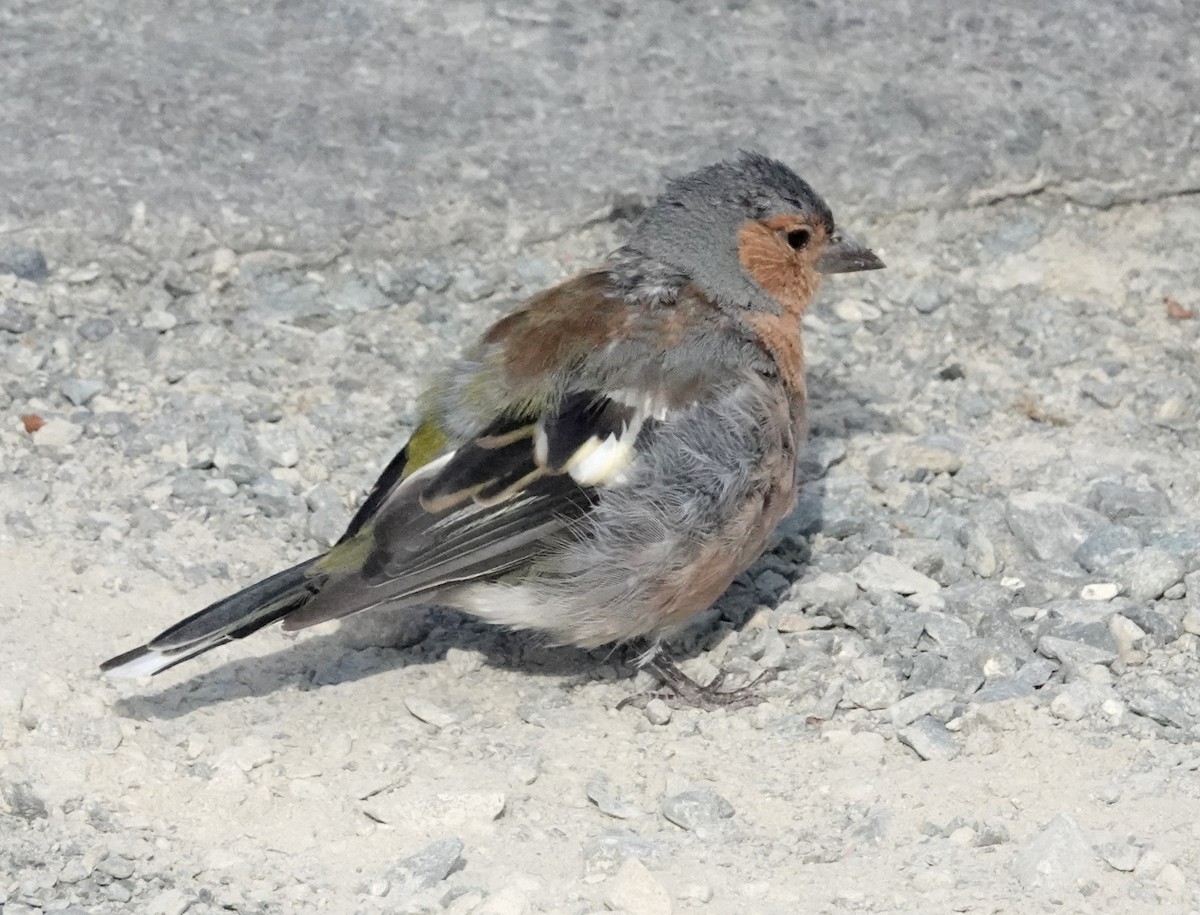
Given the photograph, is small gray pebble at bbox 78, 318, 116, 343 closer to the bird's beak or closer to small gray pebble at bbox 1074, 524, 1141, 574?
the bird's beak

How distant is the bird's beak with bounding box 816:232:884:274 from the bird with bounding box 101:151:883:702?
471 millimetres

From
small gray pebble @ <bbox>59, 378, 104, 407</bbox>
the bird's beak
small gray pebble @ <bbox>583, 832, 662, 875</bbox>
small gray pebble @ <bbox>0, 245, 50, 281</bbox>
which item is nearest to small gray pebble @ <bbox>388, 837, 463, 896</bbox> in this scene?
small gray pebble @ <bbox>583, 832, 662, 875</bbox>

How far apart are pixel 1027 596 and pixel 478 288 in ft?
8.17

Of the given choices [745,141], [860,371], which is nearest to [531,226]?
[745,141]

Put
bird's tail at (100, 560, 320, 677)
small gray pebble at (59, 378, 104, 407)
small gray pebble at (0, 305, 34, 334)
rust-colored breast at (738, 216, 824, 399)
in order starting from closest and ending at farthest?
bird's tail at (100, 560, 320, 677) < rust-colored breast at (738, 216, 824, 399) < small gray pebble at (59, 378, 104, 407) < small gray pebble at (0, 305, 34, 334)

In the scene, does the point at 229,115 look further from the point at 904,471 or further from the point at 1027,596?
the point at 1027,596

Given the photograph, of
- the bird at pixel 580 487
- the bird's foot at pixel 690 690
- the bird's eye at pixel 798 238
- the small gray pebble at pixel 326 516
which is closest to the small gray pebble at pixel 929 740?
the bird's foot at pixel 690 690

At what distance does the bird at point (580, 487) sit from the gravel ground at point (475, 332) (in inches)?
12.7

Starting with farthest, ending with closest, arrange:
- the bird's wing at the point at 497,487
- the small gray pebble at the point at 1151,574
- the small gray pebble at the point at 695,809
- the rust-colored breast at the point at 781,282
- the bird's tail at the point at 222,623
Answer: the rust-colored breast at the point at 781,282
the small gray pebble at the point at 1151,574
the bird's wing at the point at 497,487
the bird's tail at the point at 222,623
the small gray pebble at the point at 695,809

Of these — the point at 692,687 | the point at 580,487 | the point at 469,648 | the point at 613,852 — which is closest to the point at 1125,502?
the point at 692,687

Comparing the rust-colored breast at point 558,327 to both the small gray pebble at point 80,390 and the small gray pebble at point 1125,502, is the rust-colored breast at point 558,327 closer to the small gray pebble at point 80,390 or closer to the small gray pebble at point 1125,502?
the small gray pebble at point 80,390

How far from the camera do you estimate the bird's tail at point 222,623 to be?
4.60 m

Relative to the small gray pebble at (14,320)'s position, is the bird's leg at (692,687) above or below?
below

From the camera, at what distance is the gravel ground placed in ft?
14.2
